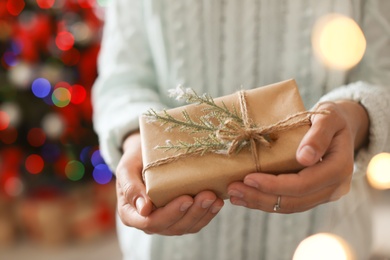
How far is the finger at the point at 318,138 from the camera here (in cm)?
40

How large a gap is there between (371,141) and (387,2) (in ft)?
0.45

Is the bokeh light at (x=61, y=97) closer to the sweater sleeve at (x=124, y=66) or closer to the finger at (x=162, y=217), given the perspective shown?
the sweater sleeve at (x=124, y=66)

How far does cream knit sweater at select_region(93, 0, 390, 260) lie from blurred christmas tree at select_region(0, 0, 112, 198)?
89 centimetres

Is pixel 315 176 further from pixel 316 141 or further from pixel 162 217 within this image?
pixel 162 217

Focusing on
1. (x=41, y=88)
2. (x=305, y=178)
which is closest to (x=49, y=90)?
(x=41, y=88)

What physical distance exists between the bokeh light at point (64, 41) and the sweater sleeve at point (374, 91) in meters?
1.11

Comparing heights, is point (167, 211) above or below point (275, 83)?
below

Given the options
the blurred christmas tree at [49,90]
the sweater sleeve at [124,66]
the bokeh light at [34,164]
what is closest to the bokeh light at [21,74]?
the blurred christmas tree at [49,90]

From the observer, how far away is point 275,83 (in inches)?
17.8

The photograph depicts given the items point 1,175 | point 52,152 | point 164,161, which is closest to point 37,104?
point 52,152

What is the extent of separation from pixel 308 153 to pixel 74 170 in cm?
119

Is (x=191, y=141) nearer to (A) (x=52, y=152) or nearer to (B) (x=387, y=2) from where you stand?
(B) (x=387, y=2)

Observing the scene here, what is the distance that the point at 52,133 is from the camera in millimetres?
1456

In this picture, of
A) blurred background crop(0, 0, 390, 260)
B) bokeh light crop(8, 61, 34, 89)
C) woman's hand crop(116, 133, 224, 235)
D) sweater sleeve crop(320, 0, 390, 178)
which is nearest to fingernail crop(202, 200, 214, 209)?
woman's hand crop(116, 133, 224, 235)
